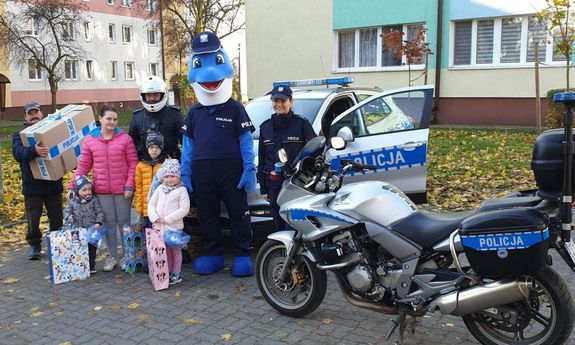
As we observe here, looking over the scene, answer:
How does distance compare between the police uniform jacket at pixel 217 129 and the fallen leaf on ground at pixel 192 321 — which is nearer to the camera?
the fallen leaf on ground at pixel 192 321

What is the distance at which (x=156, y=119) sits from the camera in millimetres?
5832

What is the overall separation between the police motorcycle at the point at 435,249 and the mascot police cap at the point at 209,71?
1.52 meters

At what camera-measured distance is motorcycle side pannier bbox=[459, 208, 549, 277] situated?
321 cm

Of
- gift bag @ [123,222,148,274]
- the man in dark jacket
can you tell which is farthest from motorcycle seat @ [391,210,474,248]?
the man in dark jacket

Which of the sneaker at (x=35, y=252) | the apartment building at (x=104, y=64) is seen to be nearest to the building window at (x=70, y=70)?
the apartment building at (x=104, y=64)

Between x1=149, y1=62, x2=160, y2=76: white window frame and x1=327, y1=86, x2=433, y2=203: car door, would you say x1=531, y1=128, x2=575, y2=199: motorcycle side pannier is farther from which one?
x1=149, y1=62, x2=160, y2=76: white window frame

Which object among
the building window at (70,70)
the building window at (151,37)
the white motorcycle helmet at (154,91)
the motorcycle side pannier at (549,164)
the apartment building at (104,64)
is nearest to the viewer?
the motorcycle side pannier at (549,164)

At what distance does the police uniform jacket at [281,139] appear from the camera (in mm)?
5363

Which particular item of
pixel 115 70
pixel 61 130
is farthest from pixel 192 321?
pixel 115 70

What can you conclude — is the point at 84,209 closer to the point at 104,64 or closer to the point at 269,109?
the point at 269,109

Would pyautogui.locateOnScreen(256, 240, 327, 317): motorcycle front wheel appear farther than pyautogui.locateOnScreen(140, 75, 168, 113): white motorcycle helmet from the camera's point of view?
No

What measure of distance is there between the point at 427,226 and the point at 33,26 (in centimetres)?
3380

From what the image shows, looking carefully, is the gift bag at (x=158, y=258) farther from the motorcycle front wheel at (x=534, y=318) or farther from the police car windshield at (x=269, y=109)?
the motorcycle front wheel at (x=534, y=318)

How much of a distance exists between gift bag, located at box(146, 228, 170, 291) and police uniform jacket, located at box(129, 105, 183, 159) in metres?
0.95
